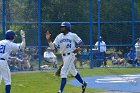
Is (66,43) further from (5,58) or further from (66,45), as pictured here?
(5,58)

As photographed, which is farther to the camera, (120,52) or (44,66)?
(120,52)

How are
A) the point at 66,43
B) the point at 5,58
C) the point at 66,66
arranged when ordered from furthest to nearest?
the point at 66,43 < the point at 66,66 < the point at 5,58

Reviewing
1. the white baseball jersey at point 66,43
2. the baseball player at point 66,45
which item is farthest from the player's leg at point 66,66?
the white baseball jersey at point 66,43

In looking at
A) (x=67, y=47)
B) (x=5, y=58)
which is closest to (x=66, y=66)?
(x=67, y=47)

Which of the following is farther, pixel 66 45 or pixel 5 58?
pixel 66 45

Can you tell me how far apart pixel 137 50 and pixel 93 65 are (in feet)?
8.32

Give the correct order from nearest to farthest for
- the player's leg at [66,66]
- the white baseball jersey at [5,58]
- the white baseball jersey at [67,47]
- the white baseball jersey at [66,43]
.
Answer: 1. the white baseball jersey at [5,58]
2. the player's leg at [66,66]
3. the white baseball jersey at [67,47]
4. the white baseball jersey at [66,43]

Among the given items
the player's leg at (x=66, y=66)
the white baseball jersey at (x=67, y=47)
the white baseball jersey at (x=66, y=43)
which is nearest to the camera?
the player's leg at (x=66, y=66)

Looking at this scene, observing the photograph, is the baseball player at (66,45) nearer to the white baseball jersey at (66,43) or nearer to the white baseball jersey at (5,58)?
the white baseball jersey at (66,43)

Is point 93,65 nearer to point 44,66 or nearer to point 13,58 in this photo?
point 44,66

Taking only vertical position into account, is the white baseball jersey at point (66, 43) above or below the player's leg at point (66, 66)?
above

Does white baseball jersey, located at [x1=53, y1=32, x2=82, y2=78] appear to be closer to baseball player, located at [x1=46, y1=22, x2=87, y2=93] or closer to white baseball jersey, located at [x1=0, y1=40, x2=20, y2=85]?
baseball player, located at [x1=46, y1=22, x2=87, y2=93]

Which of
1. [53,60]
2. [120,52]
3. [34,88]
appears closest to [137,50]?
[120,52]

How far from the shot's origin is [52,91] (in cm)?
1364
